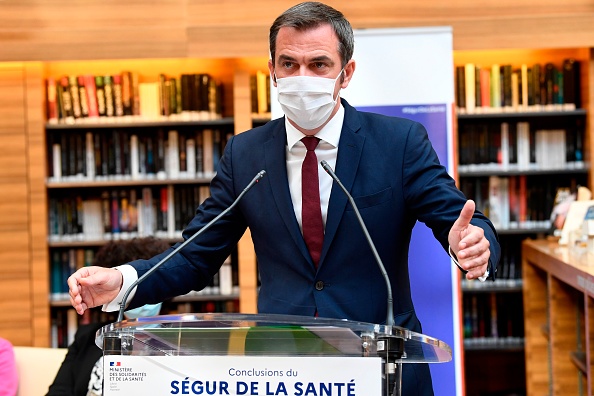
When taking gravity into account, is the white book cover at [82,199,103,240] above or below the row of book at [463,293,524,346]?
above

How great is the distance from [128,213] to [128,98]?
0.73 meters

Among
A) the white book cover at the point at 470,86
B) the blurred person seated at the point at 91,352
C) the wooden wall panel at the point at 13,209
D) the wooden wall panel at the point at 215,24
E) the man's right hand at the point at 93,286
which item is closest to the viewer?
the man's right hand at the point at 93,286

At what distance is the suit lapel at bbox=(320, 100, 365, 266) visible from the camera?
1.99 m

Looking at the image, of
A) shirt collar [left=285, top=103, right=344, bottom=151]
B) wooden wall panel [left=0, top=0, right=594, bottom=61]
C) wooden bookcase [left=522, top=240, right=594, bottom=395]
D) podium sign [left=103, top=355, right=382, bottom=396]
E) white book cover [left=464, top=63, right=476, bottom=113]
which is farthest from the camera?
white book cover [left=464, top=63, right=476, bottom=113]

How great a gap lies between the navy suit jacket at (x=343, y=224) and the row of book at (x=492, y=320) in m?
3.80

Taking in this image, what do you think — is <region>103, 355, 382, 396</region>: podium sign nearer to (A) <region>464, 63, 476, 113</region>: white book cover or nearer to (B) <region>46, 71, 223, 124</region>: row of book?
(B) <region>46, 71, 223, 124</region>: row of book

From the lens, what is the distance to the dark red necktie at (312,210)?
2.03 meters

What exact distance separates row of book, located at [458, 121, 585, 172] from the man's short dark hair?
12.2 ft

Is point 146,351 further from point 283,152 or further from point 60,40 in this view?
point 60,40

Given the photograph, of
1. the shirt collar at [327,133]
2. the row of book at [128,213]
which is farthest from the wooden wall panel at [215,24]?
the shirt collar at [327,133]

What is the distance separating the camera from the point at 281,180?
209 centimetres

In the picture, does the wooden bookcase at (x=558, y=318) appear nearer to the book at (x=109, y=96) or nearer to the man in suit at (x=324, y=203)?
the man in suit at (x=324, y=203)

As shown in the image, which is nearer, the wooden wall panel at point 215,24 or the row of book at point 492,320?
the wooden wall panel at point 215,24

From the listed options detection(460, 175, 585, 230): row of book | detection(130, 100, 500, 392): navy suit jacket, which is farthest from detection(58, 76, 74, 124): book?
detection(130, 100, 500, 392): navy suit jacket
